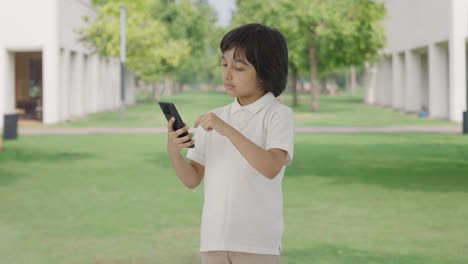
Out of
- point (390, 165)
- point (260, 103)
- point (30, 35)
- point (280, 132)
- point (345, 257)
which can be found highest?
point (30, 35)

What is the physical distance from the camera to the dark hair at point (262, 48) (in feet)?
11.1

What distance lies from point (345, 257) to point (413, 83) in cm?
4015

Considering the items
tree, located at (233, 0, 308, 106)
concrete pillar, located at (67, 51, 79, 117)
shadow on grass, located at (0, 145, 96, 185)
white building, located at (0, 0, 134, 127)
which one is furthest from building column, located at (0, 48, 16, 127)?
tree, located at (233, 0, 308, 106)

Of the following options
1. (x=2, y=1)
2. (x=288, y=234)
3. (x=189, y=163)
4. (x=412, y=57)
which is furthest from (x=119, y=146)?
(x=412, y=57)

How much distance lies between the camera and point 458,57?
35.3 m

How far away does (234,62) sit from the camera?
11.2 feet

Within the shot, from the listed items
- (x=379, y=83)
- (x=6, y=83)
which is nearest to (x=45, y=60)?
(x=6, y=83)

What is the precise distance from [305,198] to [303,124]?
21.6 metres

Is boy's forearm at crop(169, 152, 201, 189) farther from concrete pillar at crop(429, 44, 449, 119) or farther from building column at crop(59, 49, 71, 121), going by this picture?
concrete pillar at crop(429, 44, 449, 119)

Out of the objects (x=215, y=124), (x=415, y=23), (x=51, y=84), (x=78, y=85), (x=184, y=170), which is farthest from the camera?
(x=415, y=23)

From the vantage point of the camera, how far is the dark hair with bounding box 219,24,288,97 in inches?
133

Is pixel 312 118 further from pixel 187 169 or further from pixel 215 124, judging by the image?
pixel 215 124

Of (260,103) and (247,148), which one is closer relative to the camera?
(247,148)

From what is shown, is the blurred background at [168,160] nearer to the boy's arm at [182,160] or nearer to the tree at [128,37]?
the tree at [128,37]
